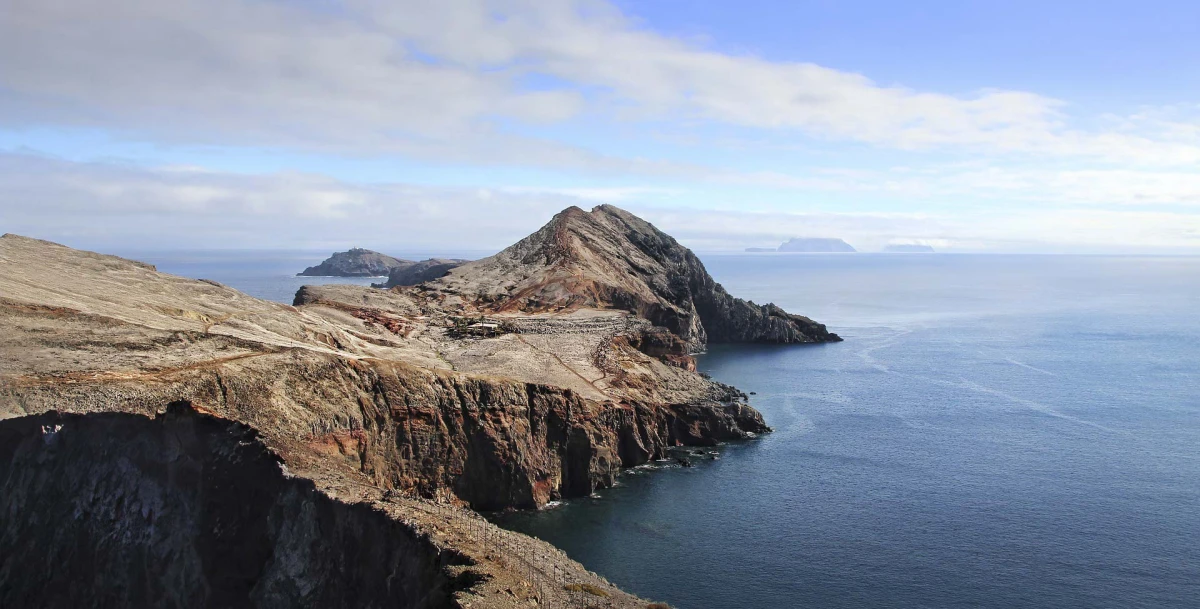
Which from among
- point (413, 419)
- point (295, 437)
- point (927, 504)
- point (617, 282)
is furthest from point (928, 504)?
point (617, 282)

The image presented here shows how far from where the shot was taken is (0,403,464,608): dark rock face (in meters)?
36.3

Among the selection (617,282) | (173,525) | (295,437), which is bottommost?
(173,525)

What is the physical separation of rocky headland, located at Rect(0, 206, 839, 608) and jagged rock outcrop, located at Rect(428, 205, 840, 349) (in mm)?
20816

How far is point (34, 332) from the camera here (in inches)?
1935

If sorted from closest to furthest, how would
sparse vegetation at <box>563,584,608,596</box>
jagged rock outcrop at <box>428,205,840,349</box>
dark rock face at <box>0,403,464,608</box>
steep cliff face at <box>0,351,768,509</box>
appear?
1. dark rock face at <box>0,403,464,608</box>
2. sparse vegetation at <box>563,584,608,596</box>
3. steep cliff face at <box>0,351,768,509</box>
4. jagged rock outcrop at <box>428,205,840,349</box>

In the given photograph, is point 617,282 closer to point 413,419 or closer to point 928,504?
point 928,504

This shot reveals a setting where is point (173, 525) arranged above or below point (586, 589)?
above

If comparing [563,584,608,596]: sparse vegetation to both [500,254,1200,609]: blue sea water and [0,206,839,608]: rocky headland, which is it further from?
[500,254,1200,609]: blue sea water

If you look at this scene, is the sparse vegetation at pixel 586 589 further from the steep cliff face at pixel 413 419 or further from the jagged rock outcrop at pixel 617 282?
the jagged rock outcrop at pixel 617 282

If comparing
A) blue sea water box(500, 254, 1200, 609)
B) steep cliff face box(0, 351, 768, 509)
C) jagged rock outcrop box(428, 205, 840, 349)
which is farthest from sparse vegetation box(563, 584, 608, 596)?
jagged rock outcrop box(428, 205, 840, 349)

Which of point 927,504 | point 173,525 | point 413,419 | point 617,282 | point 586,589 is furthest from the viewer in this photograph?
point 617,282

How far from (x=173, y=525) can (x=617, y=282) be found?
86.8 m

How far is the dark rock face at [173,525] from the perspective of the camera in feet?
119

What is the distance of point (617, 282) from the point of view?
123 metres
